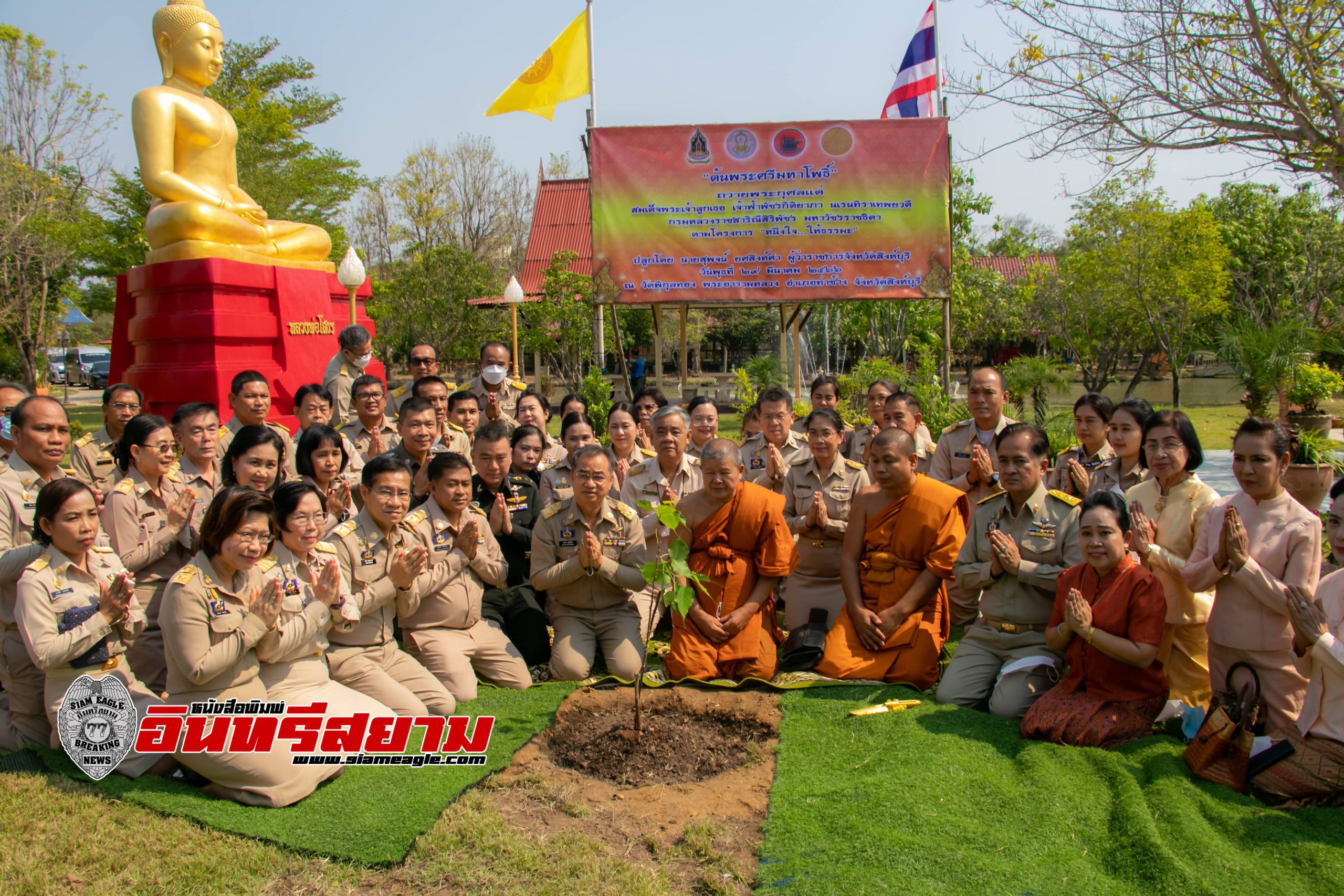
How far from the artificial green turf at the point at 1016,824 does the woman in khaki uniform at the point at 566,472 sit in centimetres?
232

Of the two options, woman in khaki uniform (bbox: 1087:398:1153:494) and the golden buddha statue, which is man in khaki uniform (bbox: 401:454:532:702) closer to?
woman in khaki uniform (bbox: 1087:398:1153:494)

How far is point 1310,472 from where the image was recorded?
646 centimetres

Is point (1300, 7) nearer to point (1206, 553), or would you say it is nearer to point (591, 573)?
point (1206, 553)

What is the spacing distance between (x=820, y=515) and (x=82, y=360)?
35.4m

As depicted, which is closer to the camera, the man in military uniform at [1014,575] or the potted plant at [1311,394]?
the man in military uniform at [1014,575]

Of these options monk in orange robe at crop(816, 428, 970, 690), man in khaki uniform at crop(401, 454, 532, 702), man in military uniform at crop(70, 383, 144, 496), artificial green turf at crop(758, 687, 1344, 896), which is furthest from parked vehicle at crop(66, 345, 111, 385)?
artificial green turf at crop(758, 687, 1344, 896)

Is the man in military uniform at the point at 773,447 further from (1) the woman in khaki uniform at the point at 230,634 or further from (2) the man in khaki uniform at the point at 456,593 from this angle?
(1) the woman in khaki uniform at the point at 230,634

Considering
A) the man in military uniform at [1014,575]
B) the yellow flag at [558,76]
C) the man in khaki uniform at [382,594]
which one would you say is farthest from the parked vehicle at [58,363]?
the man in military uniform at [1014,575]

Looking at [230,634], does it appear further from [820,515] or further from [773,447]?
[773,447]

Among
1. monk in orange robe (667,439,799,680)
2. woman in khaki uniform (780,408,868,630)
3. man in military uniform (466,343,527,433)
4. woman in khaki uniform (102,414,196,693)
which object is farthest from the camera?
man in military uniform (466,343,527,433)

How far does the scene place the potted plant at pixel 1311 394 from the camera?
11.3 metres

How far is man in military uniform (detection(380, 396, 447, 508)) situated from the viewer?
5781 mm

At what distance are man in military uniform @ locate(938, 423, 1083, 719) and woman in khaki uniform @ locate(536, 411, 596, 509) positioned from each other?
7.67 ft

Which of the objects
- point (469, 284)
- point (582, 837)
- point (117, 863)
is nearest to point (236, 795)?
point (117, 863)
